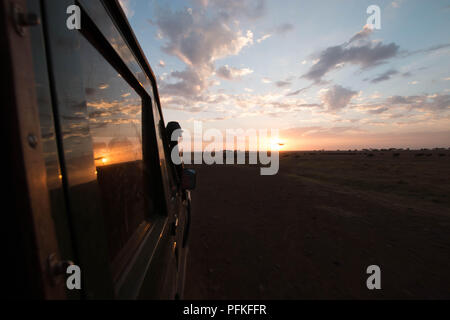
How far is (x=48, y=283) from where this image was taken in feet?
1.43

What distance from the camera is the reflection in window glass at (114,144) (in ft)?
3.05

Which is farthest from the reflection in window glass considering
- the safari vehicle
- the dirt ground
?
the dirt ground

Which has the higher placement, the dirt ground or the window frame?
the window frame

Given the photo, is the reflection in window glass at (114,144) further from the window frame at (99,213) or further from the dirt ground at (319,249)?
the dirt ground at (319,249)

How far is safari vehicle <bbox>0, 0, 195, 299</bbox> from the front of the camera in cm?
41

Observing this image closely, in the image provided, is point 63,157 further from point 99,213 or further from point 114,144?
point 114,144

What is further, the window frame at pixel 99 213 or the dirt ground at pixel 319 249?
the dirt ground at pixel 319 249

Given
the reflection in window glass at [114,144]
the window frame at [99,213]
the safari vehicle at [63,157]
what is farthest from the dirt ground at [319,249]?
the safari vehicle at [63,157]

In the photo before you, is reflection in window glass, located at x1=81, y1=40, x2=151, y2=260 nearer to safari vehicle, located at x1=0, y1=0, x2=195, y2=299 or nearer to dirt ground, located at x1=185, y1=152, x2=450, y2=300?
safari vehicle, located at x1=0, y1=0, x2=195, y2=299

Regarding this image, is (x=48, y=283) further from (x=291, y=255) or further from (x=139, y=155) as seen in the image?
(x=291, y=255)

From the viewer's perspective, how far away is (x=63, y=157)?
55cm

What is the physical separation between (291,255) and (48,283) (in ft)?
12.9
